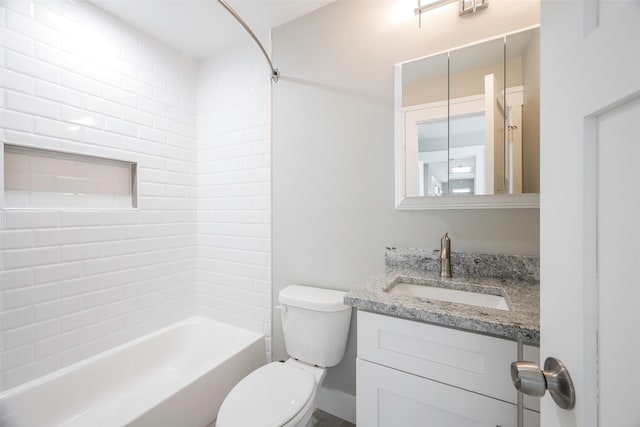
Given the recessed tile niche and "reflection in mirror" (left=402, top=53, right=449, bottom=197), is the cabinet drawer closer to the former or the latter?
"reflection in mirror" (left=402, top=53, right=449, bottom=197)

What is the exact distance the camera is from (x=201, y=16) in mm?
1706

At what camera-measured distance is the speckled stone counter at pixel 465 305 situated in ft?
2.53

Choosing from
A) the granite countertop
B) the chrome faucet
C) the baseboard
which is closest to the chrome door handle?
the granite countertop

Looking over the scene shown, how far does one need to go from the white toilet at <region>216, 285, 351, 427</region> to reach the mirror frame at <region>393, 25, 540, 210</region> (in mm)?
648

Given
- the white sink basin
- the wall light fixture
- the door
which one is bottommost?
the white sink basin

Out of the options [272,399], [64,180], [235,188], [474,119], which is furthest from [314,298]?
[64,180]

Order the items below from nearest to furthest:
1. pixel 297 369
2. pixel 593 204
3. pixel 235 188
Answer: pixel 593 204 < pixel 297 369 < pixel 235 188

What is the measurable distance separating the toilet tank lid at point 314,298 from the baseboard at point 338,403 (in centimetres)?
58

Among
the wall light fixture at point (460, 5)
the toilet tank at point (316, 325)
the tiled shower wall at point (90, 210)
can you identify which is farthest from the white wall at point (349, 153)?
the tiled shower wall at point (90, 210)

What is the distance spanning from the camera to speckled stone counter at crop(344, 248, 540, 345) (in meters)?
0.77

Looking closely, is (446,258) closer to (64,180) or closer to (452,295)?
(452,295)

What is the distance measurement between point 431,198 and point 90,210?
1.95m

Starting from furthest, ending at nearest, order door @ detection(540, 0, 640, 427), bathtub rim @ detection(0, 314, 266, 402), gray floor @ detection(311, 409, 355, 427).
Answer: gray floor @ detection(311, 409, 355, 427) → bathtub rim @ detection(0, 314, 266, 402) → door @ detection(540, 0, 640, 427)

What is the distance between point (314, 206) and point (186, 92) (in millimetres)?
1438
